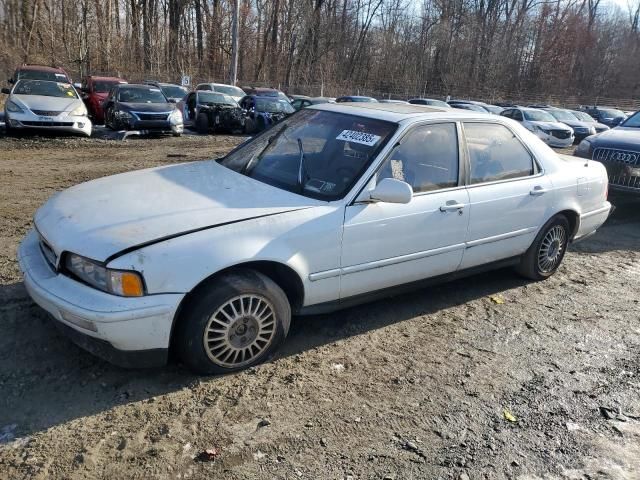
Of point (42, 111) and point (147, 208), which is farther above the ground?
point (147, 208)

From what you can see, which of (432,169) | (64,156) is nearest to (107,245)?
(432,169)

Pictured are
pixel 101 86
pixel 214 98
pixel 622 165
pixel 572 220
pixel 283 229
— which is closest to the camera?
pixel 283 229

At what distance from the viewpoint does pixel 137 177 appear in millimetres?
4090

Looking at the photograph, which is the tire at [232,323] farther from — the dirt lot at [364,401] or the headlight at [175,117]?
the headlight at [175,117]

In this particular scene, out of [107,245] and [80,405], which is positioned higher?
[107,245]

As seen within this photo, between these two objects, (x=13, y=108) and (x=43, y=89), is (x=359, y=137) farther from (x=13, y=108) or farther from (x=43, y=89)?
(x=43, y=89)

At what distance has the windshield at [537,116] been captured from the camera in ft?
66.1

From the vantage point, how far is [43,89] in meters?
13.5

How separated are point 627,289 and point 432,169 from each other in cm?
270

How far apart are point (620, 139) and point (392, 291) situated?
19.7 ft

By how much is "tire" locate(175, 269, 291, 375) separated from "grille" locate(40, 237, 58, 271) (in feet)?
2.80

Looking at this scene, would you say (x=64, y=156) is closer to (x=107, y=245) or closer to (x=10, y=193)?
(x=10, y=193)

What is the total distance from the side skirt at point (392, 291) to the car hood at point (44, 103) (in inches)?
446

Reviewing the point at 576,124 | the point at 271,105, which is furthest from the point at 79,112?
the point at 576,124
